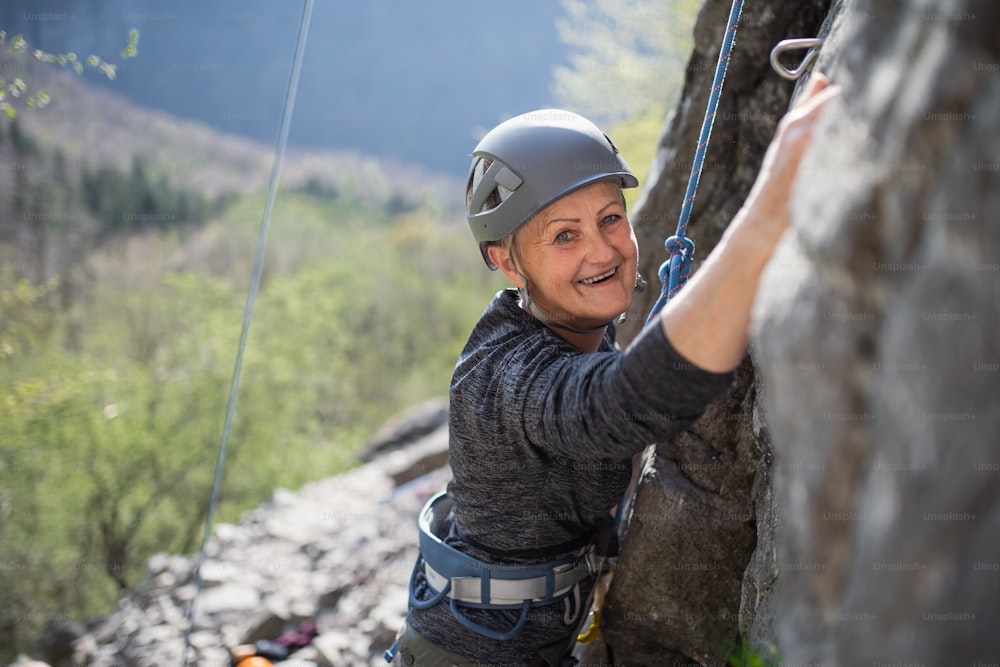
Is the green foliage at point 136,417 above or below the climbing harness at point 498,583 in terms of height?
below

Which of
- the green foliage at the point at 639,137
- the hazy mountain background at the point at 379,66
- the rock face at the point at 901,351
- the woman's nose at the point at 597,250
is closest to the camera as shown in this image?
the rock face at the point at 901,351

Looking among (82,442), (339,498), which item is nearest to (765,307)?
(339,498)

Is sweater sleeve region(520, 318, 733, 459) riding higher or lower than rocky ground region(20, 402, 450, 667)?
higher

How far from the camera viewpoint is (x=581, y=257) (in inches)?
81.0

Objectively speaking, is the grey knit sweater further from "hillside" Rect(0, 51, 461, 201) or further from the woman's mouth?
"hillside" Rect(0, 51, 461, 201)

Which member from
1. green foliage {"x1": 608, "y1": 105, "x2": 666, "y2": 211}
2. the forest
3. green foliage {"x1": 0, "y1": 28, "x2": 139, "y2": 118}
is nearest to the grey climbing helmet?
green foliage {"x1": 0, "y1": 28, "x2": 139, "y2": 118}

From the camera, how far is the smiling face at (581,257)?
2.07 meters

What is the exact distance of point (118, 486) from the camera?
15.1 m

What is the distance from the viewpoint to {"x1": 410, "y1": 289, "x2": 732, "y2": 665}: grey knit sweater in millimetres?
1432

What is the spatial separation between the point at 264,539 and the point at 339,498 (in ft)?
6.69

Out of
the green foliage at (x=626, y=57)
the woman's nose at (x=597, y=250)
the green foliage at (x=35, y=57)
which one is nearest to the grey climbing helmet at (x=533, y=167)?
the woman's nose at (x=597, y=250)

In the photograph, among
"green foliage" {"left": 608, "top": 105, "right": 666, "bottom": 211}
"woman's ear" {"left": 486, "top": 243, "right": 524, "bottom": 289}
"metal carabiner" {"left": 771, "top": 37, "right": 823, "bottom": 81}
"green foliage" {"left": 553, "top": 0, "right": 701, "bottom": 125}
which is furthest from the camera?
"green foliage" {"left": 553, "top": 0, "right": 701, "bottom": 125}

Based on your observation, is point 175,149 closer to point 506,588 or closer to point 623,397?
point 506,588

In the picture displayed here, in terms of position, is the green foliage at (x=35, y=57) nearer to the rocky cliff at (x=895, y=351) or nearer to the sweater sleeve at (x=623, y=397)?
the sweater sleeve at (x=623, y=397)
